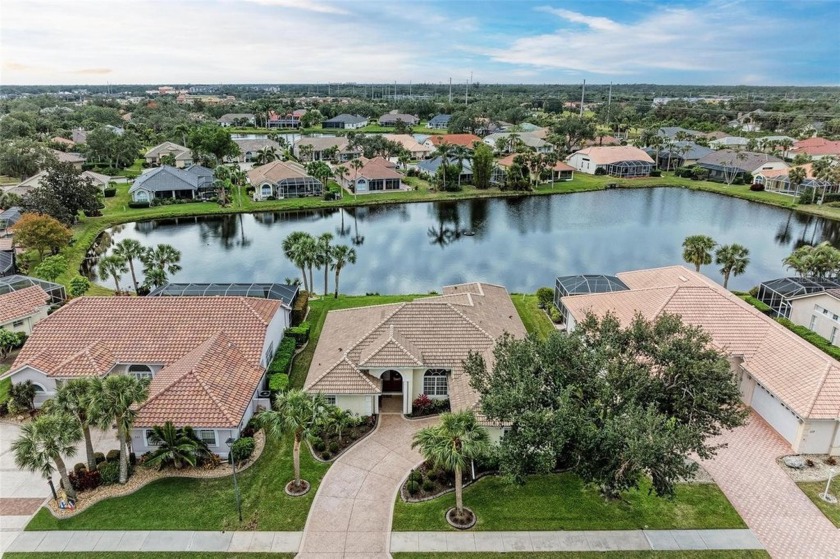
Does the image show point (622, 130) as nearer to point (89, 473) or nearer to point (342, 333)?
point (342, 333)

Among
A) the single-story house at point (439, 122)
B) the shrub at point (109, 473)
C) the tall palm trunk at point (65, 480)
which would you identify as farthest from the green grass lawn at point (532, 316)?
the single-story house at point (439, 122)

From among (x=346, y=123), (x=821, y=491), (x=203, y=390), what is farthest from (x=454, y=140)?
(x=821, y=491)

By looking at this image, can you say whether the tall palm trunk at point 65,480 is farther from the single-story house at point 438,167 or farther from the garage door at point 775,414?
the single-story house at point 438,167

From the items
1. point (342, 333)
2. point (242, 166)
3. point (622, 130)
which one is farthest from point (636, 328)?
point (622, 130)

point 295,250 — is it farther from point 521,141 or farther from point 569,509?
point 521,141

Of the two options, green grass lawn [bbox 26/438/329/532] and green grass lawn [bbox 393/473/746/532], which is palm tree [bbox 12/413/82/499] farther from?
green grass lawn [bbox 393/473/746/532]

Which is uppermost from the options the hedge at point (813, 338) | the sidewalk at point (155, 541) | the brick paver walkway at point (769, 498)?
the hedge at point (813, 338)

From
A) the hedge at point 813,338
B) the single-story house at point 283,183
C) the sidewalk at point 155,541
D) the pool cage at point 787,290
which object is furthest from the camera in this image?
the single-story house at point 283,183
